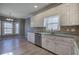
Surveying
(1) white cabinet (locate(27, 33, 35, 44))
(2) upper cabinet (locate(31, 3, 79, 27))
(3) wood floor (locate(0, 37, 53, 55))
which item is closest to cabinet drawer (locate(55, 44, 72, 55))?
(3) wood floor (locate(0, 37, 53, 55))

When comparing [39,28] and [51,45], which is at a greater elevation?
[39,28]

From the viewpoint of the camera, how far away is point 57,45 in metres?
2.94

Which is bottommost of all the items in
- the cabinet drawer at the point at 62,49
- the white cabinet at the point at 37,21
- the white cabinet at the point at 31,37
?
the cabinet drawer at the point at 62,49

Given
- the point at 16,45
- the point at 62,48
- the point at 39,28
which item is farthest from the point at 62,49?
the point at 16,45

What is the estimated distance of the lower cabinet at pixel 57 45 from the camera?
2513mm

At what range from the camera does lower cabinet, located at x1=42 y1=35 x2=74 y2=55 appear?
2.51m

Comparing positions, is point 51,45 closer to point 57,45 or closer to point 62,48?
point 57,45

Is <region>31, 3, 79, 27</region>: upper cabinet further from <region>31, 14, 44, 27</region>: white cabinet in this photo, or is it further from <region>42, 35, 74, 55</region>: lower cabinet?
<region>42, 35, 74, 55</region>: lower cabinet

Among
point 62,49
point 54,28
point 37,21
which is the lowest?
point 62,49

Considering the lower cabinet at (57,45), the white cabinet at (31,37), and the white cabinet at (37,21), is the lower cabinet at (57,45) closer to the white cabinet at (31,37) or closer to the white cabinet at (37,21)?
the white cabinet at (31,37)

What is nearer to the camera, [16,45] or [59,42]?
[59,42]

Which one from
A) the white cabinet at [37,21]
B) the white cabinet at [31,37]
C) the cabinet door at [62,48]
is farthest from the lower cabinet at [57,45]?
the white cabinet at [37,21]

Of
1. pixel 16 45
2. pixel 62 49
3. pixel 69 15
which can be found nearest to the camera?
pixel 62 49

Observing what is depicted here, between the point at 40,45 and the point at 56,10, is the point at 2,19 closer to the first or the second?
the point at 40,45
